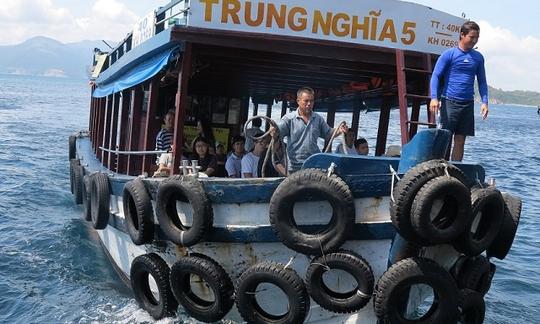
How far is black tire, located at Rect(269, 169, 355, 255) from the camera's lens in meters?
4.69

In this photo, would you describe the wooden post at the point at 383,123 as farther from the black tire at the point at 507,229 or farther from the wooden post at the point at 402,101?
the black tire at the point at 507,229

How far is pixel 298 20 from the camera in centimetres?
584

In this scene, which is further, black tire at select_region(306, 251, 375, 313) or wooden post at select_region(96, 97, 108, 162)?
wooden post at select_region(96, 97, 108, 162)

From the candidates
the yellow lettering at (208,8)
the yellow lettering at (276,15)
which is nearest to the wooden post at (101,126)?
the yellow lettering at (208,8)

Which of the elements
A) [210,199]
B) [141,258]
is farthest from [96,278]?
[210,199]

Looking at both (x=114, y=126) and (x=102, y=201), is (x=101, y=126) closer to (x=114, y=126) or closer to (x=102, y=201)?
(x=114, y=126)

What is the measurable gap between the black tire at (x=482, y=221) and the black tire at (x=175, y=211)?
2141mm

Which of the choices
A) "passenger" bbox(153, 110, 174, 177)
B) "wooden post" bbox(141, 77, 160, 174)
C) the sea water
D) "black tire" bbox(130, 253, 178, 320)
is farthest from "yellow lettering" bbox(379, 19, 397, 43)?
the sea water

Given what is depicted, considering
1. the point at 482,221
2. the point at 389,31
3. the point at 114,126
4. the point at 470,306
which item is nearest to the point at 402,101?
the point at 389,31

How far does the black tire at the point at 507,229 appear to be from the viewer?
18.7ft

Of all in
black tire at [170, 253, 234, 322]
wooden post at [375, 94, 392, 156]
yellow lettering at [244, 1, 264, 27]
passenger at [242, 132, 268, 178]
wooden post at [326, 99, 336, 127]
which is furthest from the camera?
wooden post at [326, 99, 336, 127]

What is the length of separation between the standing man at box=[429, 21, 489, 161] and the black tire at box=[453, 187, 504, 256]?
34.1 inches

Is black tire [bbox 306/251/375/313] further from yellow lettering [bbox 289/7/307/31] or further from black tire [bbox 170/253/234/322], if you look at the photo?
yellow lettering [bbox 289/7/307/31]

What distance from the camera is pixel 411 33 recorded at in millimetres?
6168
